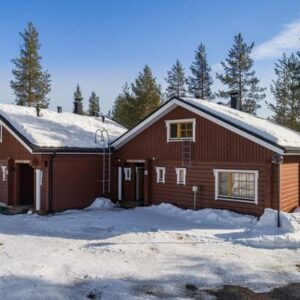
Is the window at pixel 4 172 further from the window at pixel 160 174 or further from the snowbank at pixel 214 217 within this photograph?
the snowbank at pixel 214 217

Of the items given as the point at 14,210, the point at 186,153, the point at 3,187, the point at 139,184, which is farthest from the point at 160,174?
the point at 3,187

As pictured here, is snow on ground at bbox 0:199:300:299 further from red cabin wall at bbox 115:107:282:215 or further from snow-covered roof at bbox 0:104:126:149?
snow-covered roof at bbox 0:104:126:149

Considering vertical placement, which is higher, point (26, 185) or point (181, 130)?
point (181, 130)

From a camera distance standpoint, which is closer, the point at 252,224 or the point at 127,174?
the point at 252,224

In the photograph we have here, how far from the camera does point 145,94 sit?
41.8 meters

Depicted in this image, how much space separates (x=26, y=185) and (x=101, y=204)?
4.25m

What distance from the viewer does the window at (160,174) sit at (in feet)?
59.4

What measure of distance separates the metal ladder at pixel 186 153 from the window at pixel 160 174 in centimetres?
127

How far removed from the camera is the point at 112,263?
30.6ft

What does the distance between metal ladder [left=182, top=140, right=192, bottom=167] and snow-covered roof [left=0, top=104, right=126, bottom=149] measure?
4553 mm

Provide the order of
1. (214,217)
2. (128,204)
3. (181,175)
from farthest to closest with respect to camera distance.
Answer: (128,204), (181,175), (214,217)

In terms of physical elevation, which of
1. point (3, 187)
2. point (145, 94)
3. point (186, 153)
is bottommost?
point (3, 187)

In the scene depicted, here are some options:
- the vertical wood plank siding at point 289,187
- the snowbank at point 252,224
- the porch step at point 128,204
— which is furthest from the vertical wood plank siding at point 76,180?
the vertical wood plank siding at point 289,187

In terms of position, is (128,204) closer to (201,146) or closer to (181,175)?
(181,175)
